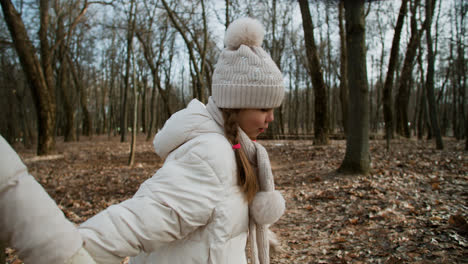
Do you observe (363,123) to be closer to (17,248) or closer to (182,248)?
(182,248)

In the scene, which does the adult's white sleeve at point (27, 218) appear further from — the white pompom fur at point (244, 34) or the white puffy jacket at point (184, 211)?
the white pompom fur at point (244, 34)

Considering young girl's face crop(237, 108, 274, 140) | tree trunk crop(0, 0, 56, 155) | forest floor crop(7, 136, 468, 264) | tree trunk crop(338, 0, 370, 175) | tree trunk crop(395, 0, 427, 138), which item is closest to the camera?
young girl's face crop(237, 108, 274, 140)

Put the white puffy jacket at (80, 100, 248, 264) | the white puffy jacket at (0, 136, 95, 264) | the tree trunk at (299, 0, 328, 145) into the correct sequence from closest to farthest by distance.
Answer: the white puffy jacket at (0, 136, 95, 264) < the white puffy jacket at (80, 100, 248, 264) < the tree trunk at (299, 0, 328, 145)

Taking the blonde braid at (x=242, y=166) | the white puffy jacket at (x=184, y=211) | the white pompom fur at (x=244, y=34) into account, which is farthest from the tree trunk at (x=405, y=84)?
the white puffy jacket at (x=184, y=211)

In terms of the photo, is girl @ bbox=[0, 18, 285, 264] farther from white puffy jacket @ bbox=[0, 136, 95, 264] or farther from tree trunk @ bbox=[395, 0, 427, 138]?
tree trunk @ bbox=[395, 0, 427, 138]

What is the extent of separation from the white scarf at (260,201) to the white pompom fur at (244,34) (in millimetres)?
333

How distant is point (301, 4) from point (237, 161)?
33.1 feet

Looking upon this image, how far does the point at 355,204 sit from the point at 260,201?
3.82m

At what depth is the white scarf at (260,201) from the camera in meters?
1.42

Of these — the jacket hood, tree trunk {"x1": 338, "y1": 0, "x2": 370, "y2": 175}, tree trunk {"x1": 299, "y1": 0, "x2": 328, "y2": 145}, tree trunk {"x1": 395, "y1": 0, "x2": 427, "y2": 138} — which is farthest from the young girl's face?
tree trunk {"x1": 395, "y1": 0, "x2": 427, "y2": 138}

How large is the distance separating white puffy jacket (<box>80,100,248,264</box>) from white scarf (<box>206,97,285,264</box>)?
0.07 m

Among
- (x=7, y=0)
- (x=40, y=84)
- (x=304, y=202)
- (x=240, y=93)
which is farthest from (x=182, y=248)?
(x=40, y=84)

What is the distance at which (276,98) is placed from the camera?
58.0 inches

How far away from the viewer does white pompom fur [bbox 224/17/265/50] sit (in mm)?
1488
